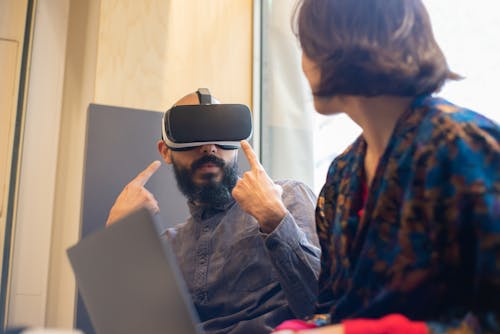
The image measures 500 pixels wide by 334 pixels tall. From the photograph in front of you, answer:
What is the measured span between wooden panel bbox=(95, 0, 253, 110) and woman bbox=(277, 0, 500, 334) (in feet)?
4.50

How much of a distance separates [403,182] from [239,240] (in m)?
0.70

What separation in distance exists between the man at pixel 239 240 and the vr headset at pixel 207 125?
35mm

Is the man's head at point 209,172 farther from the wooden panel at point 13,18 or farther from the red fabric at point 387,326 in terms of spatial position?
the wooden panel at point 13,18

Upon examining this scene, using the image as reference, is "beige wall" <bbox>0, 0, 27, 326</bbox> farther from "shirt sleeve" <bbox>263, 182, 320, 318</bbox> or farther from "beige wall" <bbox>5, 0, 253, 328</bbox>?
"shirt sleeve" <bbox>263, 182, 320, 318</bbox>

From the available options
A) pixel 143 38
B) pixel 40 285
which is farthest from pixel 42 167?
pixel 143 38

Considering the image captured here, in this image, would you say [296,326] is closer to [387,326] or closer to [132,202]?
[387,326]

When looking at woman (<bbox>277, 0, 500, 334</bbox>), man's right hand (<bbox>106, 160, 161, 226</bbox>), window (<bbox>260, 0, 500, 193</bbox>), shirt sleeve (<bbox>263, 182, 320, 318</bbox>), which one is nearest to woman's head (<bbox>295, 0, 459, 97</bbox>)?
woman (<bbox>277, 0, 500, 334</bbox>)

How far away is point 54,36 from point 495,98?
189 centimetres

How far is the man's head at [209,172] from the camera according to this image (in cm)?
154

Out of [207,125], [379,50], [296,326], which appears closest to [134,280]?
[296,326]

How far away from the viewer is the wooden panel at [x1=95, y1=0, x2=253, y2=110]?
217 centimetres

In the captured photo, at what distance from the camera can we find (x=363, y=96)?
851 millimetres

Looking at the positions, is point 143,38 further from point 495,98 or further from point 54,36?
point 495,98

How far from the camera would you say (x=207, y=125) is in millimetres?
1492
